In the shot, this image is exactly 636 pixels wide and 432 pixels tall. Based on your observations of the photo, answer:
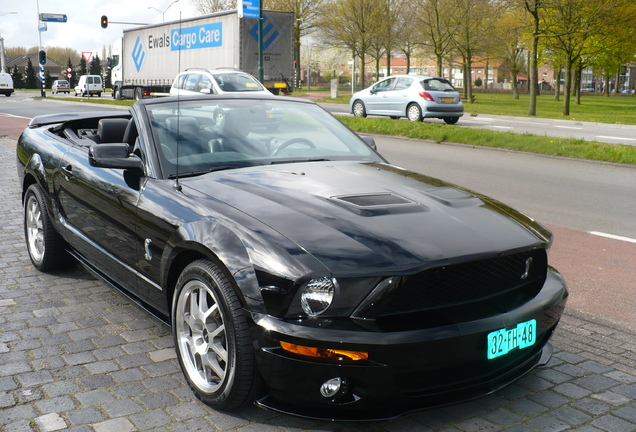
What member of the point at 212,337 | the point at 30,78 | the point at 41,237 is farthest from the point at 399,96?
the point at 30,78

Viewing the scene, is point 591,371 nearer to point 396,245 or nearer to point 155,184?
point 396,245

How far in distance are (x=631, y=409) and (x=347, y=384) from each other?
4.76 feet

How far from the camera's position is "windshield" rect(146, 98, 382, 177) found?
159 inches

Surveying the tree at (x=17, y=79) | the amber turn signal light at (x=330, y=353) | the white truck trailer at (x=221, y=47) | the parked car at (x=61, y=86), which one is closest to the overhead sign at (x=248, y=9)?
the white truck trailer at (x=221, y=47)

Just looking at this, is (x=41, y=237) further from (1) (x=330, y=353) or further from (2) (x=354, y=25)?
(2) (x=354, y=25)

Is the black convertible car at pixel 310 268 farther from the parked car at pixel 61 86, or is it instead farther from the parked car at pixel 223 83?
the parked car at pixel 61 86

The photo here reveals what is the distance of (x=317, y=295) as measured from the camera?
8.89 feet

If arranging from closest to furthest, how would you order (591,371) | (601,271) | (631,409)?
1. (631,409)
2. (591,371)
3. (601,271)

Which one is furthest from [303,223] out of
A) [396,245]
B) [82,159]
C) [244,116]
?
[82,159]

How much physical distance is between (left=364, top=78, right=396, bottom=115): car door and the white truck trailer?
6.47 meters

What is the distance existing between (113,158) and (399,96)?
67.7ft

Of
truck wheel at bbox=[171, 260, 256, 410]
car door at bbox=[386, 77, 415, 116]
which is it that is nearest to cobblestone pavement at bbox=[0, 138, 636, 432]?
truck wheel at bbox=[171, 260, 256, 410]

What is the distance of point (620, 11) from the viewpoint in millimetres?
27234

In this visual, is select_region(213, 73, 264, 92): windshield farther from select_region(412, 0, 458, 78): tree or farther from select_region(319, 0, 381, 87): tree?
select_region(319, 0, 381, 87): tree
